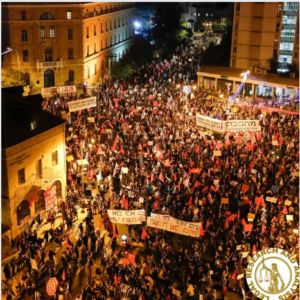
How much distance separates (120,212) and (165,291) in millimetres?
3194

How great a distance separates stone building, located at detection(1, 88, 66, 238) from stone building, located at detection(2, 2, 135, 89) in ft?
70.8

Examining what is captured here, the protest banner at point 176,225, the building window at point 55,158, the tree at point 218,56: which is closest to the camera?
the protest banner at point 176,225

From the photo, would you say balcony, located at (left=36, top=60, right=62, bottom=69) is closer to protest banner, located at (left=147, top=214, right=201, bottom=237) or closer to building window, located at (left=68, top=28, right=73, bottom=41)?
building window, located at (left=68, top=28, right=73, bottom=41)

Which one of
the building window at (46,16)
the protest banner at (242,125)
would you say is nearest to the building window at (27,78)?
the building window at (46,16)

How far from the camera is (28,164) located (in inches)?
791

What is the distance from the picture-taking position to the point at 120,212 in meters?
16.7

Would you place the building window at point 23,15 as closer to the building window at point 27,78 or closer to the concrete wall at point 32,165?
the building window at point 27,78

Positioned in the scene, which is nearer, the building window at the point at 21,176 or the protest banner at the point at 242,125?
the building window at the point at 21,176

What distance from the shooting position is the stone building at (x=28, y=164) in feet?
61.7

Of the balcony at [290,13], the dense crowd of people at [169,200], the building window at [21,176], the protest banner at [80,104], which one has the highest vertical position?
the balcony at [290,13]

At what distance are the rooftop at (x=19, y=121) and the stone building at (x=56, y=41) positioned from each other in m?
21.2

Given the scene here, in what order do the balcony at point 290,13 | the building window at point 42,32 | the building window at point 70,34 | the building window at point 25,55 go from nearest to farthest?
the building window at point 25,55, the building window at point 42,32, the building window at point 70,34, the balcony at point 290,13

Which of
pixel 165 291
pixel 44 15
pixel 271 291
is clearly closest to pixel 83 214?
pixel 165 291

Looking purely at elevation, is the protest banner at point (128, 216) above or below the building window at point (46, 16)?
below
